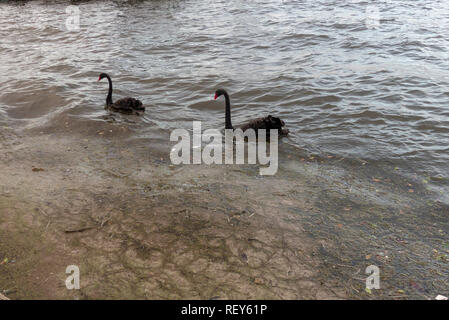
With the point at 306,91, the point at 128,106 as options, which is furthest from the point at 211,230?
the point at 306,91

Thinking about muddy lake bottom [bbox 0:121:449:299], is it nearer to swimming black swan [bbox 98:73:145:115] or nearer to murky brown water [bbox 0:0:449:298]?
murky brown water [bbox 0:0:449:298]

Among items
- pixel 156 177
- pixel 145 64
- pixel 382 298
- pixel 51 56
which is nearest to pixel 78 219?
pixel 156 177

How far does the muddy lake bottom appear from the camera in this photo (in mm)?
4035

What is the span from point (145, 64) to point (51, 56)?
4.36 metres

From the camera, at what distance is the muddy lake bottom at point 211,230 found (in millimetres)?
4035

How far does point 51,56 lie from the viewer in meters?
15.4

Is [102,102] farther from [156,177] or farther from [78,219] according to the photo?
[78,219]

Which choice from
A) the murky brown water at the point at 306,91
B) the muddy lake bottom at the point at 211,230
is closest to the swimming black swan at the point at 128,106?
the murky brown water at the point at 306,91

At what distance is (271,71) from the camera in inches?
500

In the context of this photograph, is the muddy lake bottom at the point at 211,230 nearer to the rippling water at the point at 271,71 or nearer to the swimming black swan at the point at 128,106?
the rippling water at the point at 271,71

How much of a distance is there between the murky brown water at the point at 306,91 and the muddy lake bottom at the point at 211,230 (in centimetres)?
5

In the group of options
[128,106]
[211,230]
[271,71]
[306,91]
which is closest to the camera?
[211,230]

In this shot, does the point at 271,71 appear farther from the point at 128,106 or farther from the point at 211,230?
the point at 211,230

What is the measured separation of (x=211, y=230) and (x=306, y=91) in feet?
23.9
